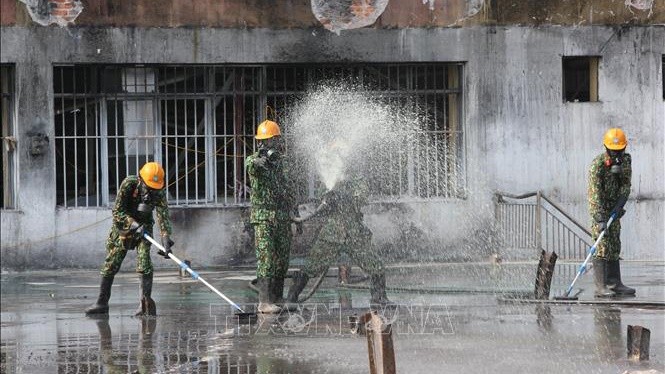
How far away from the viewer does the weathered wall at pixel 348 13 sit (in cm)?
1866

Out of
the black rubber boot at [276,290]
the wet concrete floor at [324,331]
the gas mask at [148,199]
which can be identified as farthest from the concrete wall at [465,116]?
the black rubber boot at [276,290]

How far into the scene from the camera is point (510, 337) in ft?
37.7

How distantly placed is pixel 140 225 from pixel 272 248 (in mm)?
1337

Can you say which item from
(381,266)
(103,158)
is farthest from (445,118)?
(381,266)

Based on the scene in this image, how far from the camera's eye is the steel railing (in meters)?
19.2

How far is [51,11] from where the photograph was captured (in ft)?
61.0

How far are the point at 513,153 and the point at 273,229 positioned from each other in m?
7.11

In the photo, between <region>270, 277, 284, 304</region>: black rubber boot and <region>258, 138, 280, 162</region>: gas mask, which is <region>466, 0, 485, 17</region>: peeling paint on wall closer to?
<region>258, 138, 280, 162</region>: gas mask

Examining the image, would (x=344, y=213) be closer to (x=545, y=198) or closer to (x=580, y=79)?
(x=545, y=198)

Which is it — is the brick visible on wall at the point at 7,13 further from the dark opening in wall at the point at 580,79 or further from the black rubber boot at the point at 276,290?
the dark opening in wall at the point at 580,79

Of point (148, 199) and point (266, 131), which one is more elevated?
point (266, 131)

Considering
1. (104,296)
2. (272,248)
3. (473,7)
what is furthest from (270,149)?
(473,7)

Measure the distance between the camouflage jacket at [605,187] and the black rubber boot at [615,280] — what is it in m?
0.50

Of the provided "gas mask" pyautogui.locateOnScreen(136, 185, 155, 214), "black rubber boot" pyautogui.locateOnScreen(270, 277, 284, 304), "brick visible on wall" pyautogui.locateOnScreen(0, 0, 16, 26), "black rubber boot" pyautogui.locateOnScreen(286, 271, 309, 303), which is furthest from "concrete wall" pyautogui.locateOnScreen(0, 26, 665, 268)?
"black rubber boot" pyautogui.locateOnScreen(270, 277, 284, 304)
